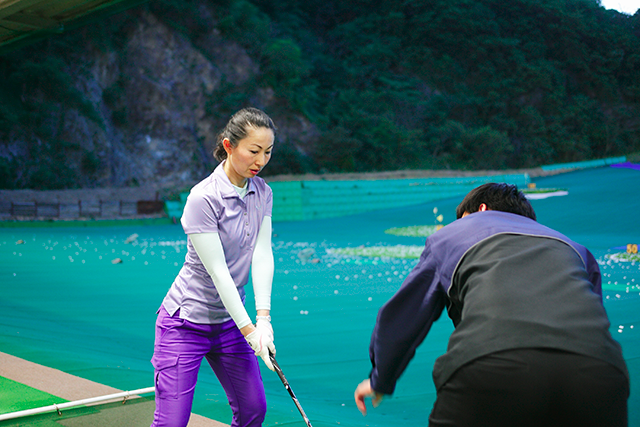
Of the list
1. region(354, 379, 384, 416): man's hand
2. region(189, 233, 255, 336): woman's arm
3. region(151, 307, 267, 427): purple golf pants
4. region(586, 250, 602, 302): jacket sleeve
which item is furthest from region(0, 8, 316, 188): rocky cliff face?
region(586, 250, 602, 302): jacket sleeve

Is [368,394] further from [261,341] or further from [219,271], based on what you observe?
[219,271]

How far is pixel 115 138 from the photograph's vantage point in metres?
29.3

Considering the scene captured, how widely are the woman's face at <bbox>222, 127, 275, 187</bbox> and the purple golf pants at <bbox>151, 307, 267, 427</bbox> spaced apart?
552mm

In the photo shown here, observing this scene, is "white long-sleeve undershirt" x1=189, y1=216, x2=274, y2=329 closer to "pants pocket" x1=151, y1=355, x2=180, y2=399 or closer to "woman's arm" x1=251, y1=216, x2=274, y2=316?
"woman's arm" x1=251, y1=216, x2=274, y2=316

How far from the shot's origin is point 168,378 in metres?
2.01

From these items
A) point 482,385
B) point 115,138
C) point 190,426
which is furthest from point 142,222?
point 482,385

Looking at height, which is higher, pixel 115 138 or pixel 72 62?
pixel 72 62

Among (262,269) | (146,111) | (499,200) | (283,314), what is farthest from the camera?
(146,111)

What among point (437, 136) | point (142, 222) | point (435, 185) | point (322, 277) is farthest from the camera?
point (437, 136)

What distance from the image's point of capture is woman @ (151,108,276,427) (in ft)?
6.50

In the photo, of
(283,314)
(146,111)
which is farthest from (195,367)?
(146,111)

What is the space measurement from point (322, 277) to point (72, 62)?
80.7 ft

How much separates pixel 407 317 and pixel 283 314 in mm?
4716

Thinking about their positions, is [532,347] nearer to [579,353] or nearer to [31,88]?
[579,353]
